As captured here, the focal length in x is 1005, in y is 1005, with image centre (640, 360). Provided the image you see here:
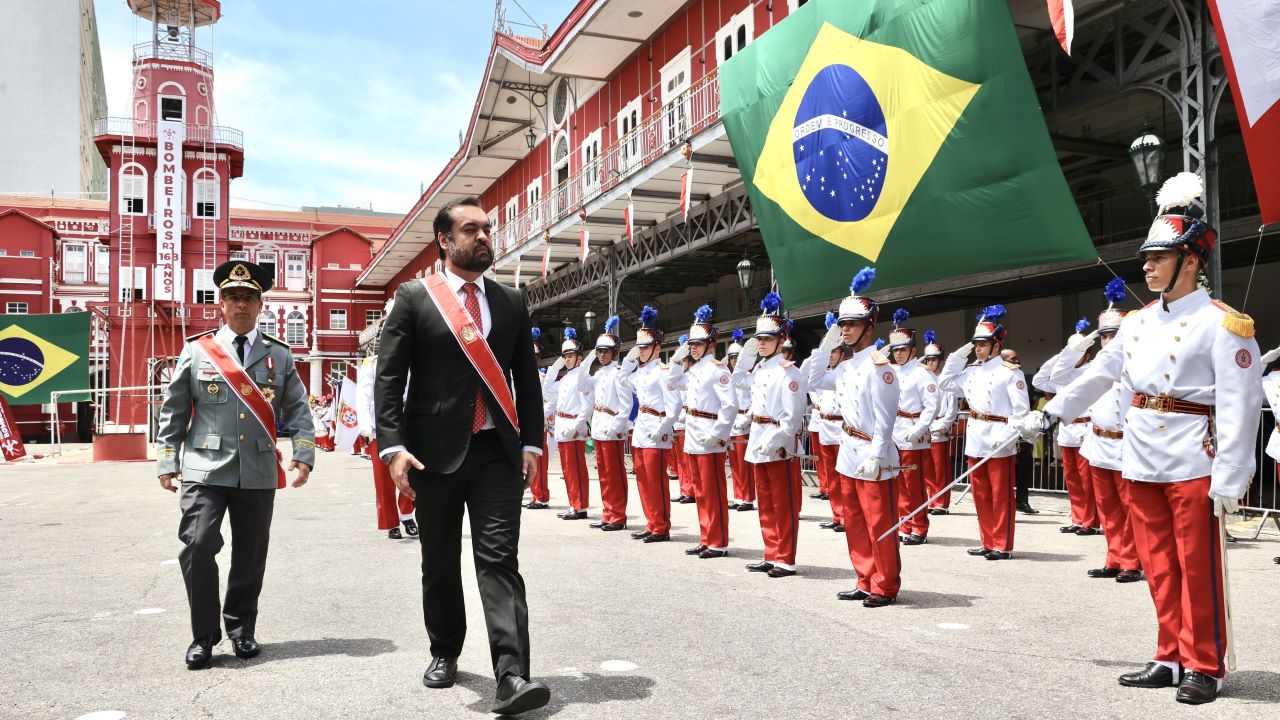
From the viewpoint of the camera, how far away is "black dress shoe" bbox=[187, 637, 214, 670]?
16.0 feet

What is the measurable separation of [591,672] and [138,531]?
8013 millimetres

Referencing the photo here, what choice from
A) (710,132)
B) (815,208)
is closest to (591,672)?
(815,208)

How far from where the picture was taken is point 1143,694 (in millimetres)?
4477

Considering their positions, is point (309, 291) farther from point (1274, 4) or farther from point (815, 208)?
point (1274, 4)

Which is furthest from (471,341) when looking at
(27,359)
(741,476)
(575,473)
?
(27,359)

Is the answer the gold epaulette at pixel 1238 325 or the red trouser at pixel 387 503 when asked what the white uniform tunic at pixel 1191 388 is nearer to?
the gold epaulette at pixel 1238 325

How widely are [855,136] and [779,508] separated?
665 centimetres

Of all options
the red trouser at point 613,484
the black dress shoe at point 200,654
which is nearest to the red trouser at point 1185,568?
the black dress shoe at point 200,654

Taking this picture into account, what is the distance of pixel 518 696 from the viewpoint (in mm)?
3930

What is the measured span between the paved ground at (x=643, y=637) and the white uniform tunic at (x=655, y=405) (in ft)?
3.83

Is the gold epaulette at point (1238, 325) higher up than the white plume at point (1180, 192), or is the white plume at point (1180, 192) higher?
the white plume at point (1180, 192)

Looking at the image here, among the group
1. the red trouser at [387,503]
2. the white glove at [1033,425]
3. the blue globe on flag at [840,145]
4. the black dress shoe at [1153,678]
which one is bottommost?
the black dress shoe at [1153,678]

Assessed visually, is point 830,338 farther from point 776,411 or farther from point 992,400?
point 992,400

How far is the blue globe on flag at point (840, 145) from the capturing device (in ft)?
41.1
